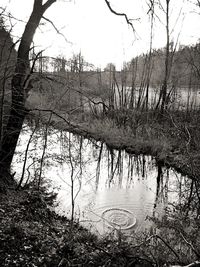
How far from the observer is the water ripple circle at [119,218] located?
19.2 feet

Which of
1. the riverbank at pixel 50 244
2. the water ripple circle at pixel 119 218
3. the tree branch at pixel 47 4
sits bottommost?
the water ripple circle at pixel 119 218

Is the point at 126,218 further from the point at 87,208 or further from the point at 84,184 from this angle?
the point at 84,184

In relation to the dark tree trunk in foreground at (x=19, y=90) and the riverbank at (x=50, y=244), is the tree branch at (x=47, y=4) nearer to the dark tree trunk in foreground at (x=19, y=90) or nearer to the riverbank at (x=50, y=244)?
the dark tree trunk in foreground at (x=19, y=90)

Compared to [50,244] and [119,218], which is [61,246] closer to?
[50,244]

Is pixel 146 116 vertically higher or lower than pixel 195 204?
higher

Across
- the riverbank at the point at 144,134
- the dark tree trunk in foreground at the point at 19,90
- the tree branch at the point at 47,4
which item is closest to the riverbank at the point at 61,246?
the dark tree trunk in foreground at the point at 19,90

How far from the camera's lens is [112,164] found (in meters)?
10.5

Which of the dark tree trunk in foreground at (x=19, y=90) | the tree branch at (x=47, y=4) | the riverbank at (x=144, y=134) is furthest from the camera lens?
the riverbank at (x=144, y=134)

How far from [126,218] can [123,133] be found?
6736mm

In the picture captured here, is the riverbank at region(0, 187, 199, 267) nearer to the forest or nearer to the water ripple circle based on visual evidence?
the forest

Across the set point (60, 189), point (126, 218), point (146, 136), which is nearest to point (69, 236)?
point (126, 218)

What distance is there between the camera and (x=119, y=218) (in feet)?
20.3

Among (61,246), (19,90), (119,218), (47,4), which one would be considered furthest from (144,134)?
(61,246)

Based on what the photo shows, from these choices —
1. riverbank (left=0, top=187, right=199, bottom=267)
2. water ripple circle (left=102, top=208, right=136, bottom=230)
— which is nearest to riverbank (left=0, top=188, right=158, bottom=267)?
riverbank (left=0, top=187, right=199, bottom=267)
